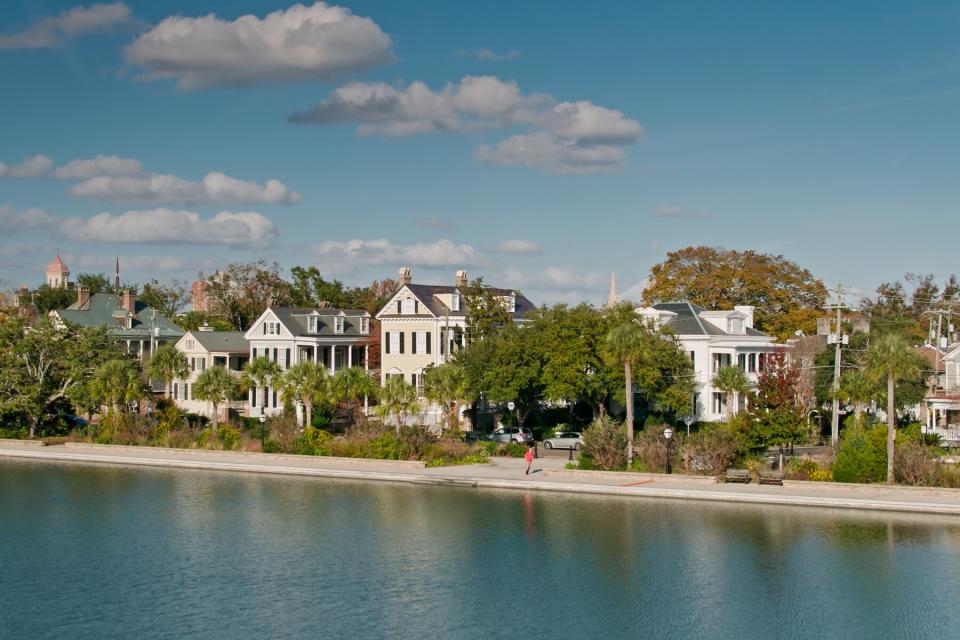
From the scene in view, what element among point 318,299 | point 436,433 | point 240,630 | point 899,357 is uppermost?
point 318,299

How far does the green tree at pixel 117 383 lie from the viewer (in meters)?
65.2

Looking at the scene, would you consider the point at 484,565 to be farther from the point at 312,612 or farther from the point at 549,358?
the point at 549,358

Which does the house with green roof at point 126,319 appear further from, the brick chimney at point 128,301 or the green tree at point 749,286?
the green tree at point 749,286

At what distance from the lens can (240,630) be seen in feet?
94.1

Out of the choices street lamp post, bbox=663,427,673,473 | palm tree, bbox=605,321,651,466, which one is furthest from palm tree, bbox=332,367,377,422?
street lamp post, bbox=663,427,673,473

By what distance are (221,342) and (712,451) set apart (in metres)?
43.4

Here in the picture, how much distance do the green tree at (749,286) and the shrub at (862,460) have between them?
4138 centimetres

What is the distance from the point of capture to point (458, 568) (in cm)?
3503

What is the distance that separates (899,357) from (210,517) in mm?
29072

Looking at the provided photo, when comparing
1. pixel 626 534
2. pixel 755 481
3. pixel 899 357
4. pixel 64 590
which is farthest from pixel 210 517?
pixel 899 357

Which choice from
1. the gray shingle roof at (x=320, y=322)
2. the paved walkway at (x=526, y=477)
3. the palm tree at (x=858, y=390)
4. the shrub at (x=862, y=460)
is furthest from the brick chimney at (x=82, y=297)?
the shrub at (x=862, y=460)

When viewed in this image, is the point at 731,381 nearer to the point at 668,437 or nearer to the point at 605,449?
the point at 605,449

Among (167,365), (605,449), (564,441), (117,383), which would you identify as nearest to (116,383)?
(117,383)

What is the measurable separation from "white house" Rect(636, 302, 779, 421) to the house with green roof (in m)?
44.2
